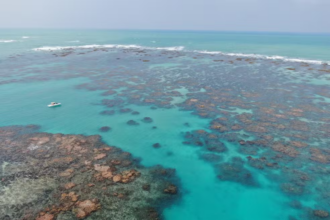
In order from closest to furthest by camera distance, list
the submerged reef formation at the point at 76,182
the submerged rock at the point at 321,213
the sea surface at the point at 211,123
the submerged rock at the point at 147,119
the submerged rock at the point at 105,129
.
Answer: the submerged rock at the point at 321,213 < the submerged reef formation at the point at 76,182 < the sea surface at the point at 211,123 < the submerged rock at the point at 105,129 < the submerged rock at the point at 147,119

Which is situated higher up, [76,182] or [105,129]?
[105,129]

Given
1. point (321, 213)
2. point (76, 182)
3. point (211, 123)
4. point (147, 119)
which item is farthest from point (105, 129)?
point (321, 213)

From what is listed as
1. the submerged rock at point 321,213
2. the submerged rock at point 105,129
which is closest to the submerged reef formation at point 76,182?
the submerged rock at point 105,129

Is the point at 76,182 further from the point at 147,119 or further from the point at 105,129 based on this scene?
the point at 147,119

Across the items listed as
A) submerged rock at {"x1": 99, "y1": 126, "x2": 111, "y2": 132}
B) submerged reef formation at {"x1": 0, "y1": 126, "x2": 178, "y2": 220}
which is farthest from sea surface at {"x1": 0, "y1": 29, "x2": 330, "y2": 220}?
submerged reef formation at {"x1": 0, "y1": 126, "x2": 178, "y2": 220}

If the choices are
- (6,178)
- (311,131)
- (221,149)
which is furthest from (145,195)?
(311,131)

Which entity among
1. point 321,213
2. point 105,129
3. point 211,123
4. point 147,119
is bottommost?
point 321,213

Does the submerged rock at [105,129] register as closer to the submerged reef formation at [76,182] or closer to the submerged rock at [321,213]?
the submerged reef formation at [76,182]

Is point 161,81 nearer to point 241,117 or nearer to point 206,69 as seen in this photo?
point 206,69
